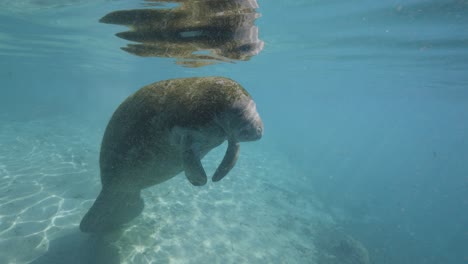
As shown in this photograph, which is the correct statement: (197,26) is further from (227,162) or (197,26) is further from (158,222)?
(158,222)

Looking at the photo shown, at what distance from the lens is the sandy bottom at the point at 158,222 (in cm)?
690

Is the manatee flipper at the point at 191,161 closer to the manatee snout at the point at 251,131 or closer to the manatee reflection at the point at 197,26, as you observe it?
the manatee snout at the point at 251,131

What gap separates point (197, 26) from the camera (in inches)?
367

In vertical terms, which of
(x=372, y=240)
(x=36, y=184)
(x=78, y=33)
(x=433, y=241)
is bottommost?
(x=433, y=241)

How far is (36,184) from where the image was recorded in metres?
10.0

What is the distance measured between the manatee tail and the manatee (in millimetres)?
652

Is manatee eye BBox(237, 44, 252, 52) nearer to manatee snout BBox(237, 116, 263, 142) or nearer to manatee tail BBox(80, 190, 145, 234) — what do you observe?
manatee tail BBox(80, 190, 145, 234)

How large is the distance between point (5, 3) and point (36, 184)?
37.7ft

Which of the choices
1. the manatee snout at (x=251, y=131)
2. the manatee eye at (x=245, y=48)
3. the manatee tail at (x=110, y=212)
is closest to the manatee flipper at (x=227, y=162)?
the manatee snout at (x=251, y=131)

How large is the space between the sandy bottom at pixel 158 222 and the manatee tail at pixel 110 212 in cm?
32

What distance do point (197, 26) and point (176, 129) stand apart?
6.04 m

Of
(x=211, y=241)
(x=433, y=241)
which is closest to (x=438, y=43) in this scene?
(x=433, y=241)

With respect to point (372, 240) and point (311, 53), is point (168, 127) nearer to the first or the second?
point (372, 240)

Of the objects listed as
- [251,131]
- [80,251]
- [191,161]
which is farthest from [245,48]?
[80,251]
